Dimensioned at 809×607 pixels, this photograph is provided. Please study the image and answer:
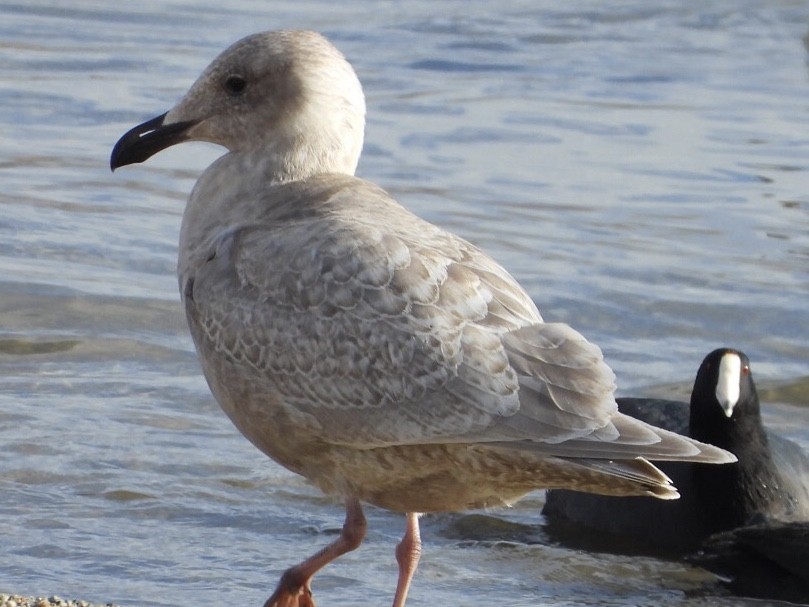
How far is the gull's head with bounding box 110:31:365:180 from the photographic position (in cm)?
584

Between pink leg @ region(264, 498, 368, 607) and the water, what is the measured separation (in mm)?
708

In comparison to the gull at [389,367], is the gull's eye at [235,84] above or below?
above

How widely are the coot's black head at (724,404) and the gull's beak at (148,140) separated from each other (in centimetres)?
253

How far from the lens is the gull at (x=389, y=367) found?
16.5 ft

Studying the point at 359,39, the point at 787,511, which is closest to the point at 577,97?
the point at 359,39

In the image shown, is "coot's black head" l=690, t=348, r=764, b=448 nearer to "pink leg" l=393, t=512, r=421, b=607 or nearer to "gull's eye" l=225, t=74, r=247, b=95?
"pink leg" l=393, t=512, r=421, b=607

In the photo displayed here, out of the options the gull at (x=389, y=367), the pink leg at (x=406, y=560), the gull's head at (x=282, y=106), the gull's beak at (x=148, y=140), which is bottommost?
the pink leg at (x=406, y=560)

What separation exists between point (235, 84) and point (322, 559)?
1557 mm

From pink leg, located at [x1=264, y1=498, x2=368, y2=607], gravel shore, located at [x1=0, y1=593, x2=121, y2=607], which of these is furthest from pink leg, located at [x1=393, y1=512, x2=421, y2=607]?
gravel shore, located at [x1=0, y1=593, x2=121, y2=607]

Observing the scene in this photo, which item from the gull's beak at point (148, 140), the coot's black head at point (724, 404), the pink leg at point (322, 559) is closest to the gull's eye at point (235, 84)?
the gull's beak at point (148, 140)

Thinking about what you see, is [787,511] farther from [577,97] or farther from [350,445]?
[577,97]

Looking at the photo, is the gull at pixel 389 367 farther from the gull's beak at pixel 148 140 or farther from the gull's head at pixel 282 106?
the gull's beak at pixel 148 140

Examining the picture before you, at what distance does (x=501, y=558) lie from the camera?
22.7 ft

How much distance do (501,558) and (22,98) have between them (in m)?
7.96
